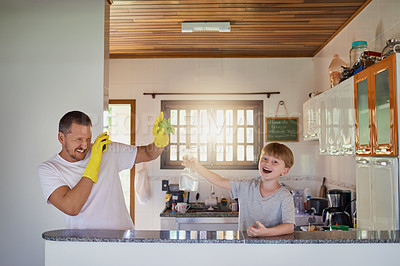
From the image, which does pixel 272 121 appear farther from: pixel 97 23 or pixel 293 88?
pixel 97 23

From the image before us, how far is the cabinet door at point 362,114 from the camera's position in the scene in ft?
7.11

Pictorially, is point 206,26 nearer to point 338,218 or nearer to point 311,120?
point 311,120

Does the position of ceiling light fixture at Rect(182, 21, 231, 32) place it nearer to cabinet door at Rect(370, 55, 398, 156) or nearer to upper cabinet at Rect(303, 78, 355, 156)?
upper cabinet at Rect(303, 78, 355, 156)

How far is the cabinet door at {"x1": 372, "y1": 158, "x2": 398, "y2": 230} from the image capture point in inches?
73.3

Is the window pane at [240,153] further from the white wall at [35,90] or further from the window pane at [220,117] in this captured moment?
the white wall at [35,90]

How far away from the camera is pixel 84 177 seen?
190 cm

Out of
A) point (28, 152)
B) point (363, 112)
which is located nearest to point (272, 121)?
point (363, 112)

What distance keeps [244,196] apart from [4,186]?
159 centimetres

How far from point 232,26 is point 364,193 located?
191cm

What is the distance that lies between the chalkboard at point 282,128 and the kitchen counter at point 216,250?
9.52 feet

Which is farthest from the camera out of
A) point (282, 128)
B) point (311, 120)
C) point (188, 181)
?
point (282, 128)

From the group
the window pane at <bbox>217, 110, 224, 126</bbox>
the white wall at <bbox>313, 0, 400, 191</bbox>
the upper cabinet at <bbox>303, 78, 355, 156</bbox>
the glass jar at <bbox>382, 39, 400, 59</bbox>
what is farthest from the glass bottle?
the window pane at <bbox>217, 110, 224, 126</bbox>

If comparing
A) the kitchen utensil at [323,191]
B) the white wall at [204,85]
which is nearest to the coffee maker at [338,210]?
the kitchen utensil at [323,191]

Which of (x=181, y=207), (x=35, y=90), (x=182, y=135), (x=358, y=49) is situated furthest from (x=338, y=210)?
(x=35, y=90)
